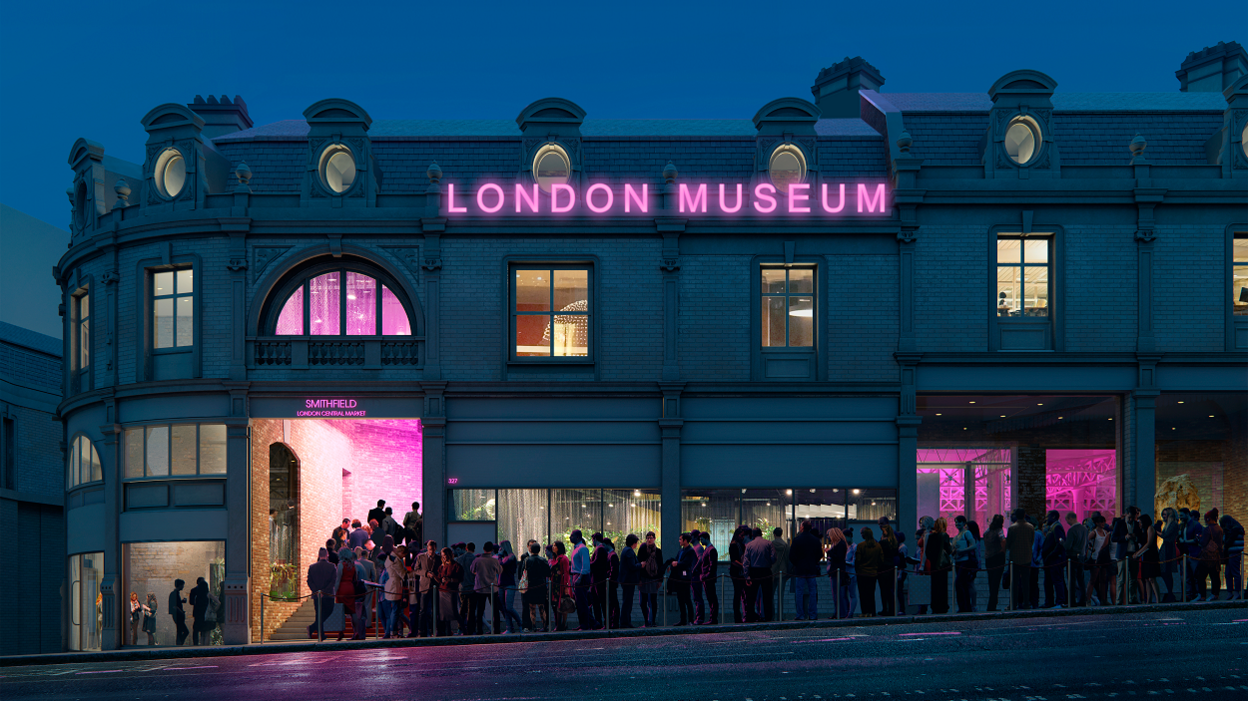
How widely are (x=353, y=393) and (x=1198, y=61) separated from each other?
25571 mm

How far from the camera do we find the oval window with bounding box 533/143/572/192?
26.9 m

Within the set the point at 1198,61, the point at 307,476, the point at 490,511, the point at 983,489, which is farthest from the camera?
the point at 1198,61

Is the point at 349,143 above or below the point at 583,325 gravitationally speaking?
above

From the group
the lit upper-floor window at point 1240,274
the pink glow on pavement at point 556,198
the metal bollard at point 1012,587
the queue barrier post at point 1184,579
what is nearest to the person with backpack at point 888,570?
the metal bollard at point 1012,587

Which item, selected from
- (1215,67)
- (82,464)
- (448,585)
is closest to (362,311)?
(448,585)

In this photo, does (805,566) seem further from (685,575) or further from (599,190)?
(599,190)

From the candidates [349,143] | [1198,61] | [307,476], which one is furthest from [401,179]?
[1198,61]

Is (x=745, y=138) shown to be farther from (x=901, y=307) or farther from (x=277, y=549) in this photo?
(x=277, y=549)

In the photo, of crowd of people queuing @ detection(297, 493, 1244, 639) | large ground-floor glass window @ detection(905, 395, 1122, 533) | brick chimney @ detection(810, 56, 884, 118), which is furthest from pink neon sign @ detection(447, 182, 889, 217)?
A: brick chimney @ detection(810, 56, 884, 118)

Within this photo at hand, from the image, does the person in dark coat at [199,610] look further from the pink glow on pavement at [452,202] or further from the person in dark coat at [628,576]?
the pink glow on pavement at [452,202]

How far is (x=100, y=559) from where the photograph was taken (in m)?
26.8

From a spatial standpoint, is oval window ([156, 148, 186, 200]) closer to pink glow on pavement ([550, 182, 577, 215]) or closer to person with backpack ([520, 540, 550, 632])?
pink glow on pavement ([550, 182, 577, 215])

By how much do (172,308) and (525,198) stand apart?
8133mm

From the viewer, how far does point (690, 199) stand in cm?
2647
